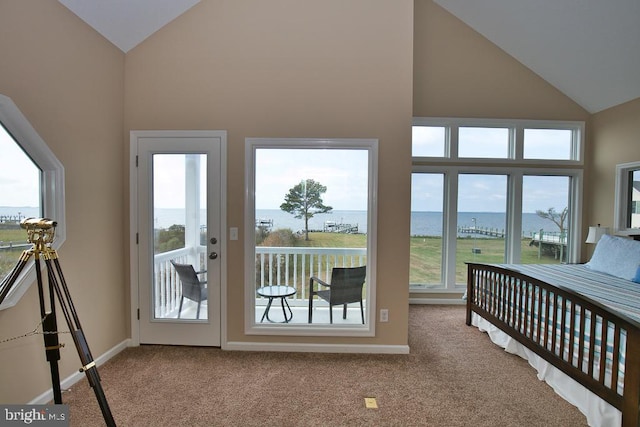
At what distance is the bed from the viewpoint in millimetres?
1746

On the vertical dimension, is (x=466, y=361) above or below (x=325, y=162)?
below

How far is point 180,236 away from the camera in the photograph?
2850 millimetres

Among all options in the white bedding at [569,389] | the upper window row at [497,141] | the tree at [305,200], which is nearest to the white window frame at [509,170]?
the upper window row at [497,141]

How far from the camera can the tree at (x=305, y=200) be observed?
2.87m

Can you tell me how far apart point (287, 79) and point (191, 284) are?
2.17m

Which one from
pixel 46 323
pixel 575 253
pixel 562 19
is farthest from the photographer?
pixel 575 253

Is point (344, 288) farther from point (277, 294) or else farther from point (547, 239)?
point (547, 239)

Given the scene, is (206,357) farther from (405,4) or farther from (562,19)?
(562,19)

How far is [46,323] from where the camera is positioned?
63.7 inches

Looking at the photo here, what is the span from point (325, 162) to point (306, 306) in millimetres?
1438

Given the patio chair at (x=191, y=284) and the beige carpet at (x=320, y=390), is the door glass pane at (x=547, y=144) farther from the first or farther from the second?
the patio chair at (x=191, y=284)

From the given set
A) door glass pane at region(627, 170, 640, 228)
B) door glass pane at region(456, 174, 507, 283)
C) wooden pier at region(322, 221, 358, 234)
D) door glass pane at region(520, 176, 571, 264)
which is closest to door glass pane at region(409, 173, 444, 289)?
door glass pane at region(456, 174, 507, 283)

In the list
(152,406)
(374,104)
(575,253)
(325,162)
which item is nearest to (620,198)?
(575,253)
